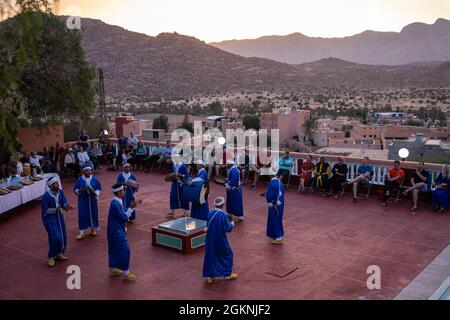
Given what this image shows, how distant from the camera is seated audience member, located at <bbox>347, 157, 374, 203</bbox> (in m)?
14.5

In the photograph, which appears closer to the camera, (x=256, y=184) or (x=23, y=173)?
(x=23, y=173)

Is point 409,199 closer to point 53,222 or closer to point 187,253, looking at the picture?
point 187,253

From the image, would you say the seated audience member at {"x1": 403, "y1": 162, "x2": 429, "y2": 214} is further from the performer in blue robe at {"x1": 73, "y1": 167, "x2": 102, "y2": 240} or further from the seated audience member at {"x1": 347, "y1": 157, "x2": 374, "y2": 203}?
the performer in blue robe at {"x1": 73, "y1": 167, "x2": 102, "y2": 240}

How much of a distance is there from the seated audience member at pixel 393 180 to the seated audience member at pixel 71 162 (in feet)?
34.4

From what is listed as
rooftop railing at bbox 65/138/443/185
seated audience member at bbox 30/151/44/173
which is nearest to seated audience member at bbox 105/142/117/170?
seated audience member at bbox 30/151/44/173

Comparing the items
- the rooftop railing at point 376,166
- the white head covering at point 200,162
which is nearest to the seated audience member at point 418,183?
the rooftop railing at point 376,166

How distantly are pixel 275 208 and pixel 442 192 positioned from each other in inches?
198

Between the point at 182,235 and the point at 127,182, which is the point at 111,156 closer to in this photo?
the point at 127,182

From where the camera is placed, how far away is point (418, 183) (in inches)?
531

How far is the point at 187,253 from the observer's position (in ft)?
33.6

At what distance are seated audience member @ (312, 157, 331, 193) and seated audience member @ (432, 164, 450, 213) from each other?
3.06 m

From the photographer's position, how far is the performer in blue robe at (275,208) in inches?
422
